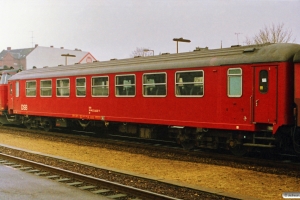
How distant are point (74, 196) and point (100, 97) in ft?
31.0

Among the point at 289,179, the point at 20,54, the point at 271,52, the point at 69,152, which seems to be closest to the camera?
the point at 289,179

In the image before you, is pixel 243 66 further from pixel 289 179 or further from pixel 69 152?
pixel 69 152

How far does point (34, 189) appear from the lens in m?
8.53

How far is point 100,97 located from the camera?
17.1m

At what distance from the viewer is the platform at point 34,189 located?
309 inches

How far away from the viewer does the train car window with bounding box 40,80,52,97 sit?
67.6 ft

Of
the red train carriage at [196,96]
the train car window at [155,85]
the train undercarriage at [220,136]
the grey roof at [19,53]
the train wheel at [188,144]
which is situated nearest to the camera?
the red train carriage at [196,96]

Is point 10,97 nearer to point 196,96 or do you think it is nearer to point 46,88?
point 46,88

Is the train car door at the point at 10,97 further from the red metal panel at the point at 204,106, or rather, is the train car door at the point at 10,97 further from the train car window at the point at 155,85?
the train car window at the point at 155,85

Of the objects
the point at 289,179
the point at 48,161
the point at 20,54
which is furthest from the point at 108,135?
the point at 20,54

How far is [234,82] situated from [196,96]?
5.04 ft

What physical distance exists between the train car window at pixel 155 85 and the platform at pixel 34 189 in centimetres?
586

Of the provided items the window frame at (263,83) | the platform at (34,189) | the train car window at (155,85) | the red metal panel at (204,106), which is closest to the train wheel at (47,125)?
the red metal panel at (204,106)

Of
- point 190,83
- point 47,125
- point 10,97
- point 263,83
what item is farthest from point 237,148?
point 10,97
